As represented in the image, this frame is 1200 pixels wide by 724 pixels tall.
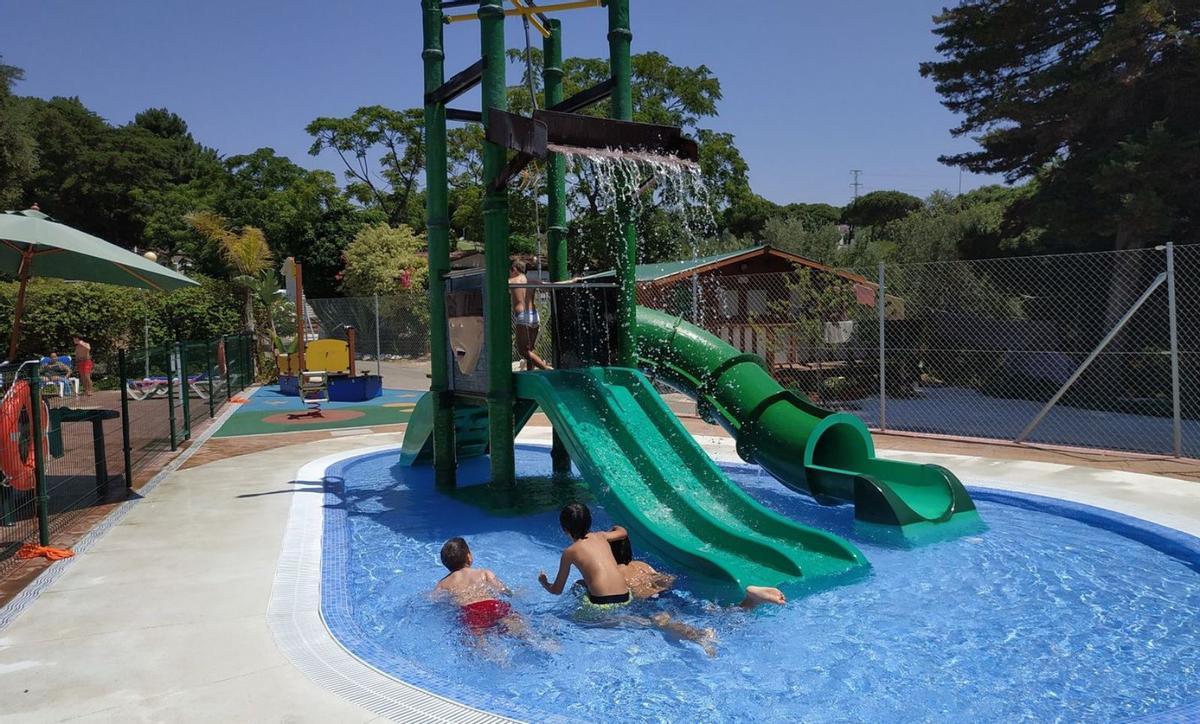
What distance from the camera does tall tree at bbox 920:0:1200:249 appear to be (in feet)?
48.1

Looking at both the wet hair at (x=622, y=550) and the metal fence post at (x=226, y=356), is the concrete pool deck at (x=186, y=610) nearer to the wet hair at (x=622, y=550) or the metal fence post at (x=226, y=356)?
the wet hair at (x=622, y=550)

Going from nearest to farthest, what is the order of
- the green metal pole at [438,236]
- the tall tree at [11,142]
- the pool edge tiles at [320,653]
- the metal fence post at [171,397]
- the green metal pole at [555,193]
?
the pool edge tiles at [320,653]
the green metal pole at [438,236]
the green metal pole at [555,193]
the metal fence post at [171,397]
the tall tree at [11,142]

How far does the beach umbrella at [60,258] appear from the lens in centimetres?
717

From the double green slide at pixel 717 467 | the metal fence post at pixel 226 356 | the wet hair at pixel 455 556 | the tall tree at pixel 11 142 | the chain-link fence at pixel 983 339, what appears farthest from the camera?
the tall tree at pixel 11 142

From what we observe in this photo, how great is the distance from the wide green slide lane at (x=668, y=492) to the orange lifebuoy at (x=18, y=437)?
3.93 m

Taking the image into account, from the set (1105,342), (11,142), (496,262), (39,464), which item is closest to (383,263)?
(11,142)

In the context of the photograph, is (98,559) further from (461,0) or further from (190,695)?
(461,0)

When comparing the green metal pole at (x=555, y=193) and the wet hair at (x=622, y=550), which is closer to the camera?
the wet hair at (x=622, y=550)

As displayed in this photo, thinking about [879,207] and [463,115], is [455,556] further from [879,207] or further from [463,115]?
[879,207]

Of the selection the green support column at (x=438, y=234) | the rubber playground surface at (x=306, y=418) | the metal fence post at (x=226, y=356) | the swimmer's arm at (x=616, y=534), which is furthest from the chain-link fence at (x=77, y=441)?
the swimmer's arm at (x=616, y=534)

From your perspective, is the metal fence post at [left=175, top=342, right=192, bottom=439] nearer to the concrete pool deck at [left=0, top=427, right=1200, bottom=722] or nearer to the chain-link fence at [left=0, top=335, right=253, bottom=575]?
the chain-link fence at [left=0, top=335, right=253, bottom=575]

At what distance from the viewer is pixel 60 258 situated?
8.77 m

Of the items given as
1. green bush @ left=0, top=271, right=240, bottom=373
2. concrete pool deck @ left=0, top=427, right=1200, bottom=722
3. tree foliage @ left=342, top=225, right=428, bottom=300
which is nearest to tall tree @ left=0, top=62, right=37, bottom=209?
green bush @ left=0, top=271, right=240, bottom=373

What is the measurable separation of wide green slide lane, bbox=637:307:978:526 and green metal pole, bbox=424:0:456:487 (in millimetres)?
2121
